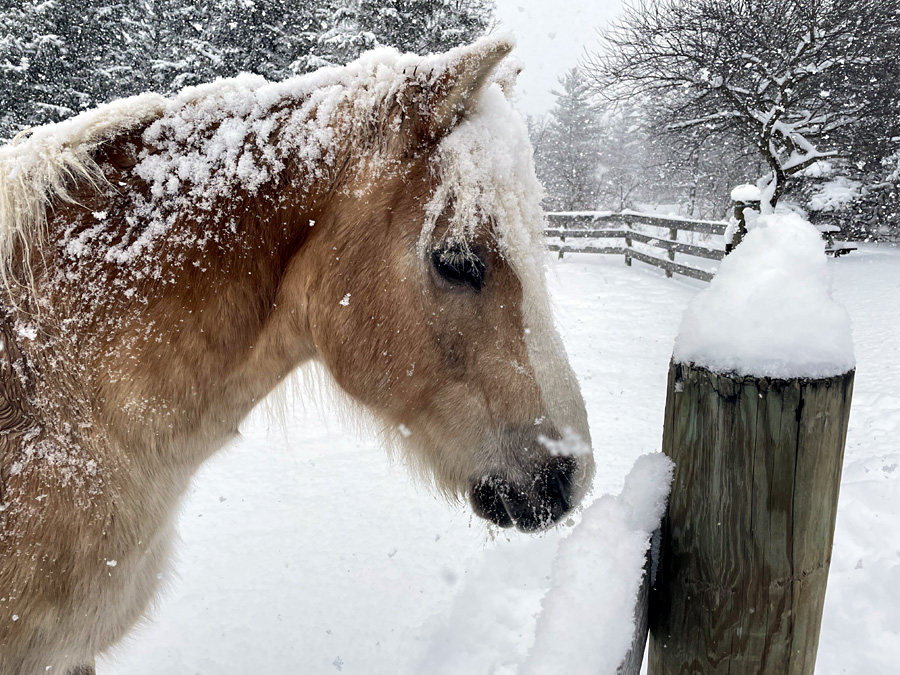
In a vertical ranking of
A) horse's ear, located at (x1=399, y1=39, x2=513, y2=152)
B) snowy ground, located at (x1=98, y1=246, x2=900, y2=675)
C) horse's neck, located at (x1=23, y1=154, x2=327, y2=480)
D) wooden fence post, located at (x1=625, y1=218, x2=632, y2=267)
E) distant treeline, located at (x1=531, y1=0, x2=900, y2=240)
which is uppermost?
distant treeline, located at (x1=531, y1=0, x2=900, y2=240)

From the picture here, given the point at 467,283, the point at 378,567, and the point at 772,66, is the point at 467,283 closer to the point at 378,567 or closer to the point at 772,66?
the point at 378,567

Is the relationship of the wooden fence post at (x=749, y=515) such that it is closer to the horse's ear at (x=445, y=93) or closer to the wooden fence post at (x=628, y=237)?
the horse's ear at (x=445, y=93)

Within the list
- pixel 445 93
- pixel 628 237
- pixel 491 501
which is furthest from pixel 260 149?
pixel 628 237

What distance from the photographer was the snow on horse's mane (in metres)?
1.35

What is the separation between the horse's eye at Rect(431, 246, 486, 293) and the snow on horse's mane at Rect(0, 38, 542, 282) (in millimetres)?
48

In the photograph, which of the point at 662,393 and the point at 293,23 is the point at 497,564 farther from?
the point at 293,23

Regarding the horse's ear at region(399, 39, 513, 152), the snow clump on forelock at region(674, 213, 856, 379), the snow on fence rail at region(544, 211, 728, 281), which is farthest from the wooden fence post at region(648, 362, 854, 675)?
the snow on fence rail at region(544, 211, 728, 281)

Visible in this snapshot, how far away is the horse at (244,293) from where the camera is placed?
52.1 inches

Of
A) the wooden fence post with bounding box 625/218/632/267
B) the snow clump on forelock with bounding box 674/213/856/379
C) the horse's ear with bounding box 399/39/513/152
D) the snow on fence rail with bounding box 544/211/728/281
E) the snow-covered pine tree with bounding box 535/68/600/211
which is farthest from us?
the snow-covered pine tree with bounding box 535/68/600/211

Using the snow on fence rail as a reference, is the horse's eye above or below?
Result: above

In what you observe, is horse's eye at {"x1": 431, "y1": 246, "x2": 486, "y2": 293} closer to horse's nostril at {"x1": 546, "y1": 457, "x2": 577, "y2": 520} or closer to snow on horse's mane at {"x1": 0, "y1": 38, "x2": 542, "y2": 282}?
snow on horse's mane at {"x1": 0, "y1": 38, "x2": 542, "y2": 282}

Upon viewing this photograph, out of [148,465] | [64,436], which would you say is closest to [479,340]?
[148,465]

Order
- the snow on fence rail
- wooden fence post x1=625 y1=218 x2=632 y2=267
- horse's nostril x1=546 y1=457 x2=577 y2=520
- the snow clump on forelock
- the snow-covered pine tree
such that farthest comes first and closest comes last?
the snow-covered pine tree < wooden fence post x1=625 y1=218 x2=632 y2=267 < the snow on fence rail < horse's nostril x1=546 y1=457 x2=577 y2=520 < the snow clump on forelock

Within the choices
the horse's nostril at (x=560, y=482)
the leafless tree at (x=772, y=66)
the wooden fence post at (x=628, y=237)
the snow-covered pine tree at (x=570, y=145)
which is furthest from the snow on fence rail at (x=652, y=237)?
the snow-covered pine tree at (x=570, y=145)
